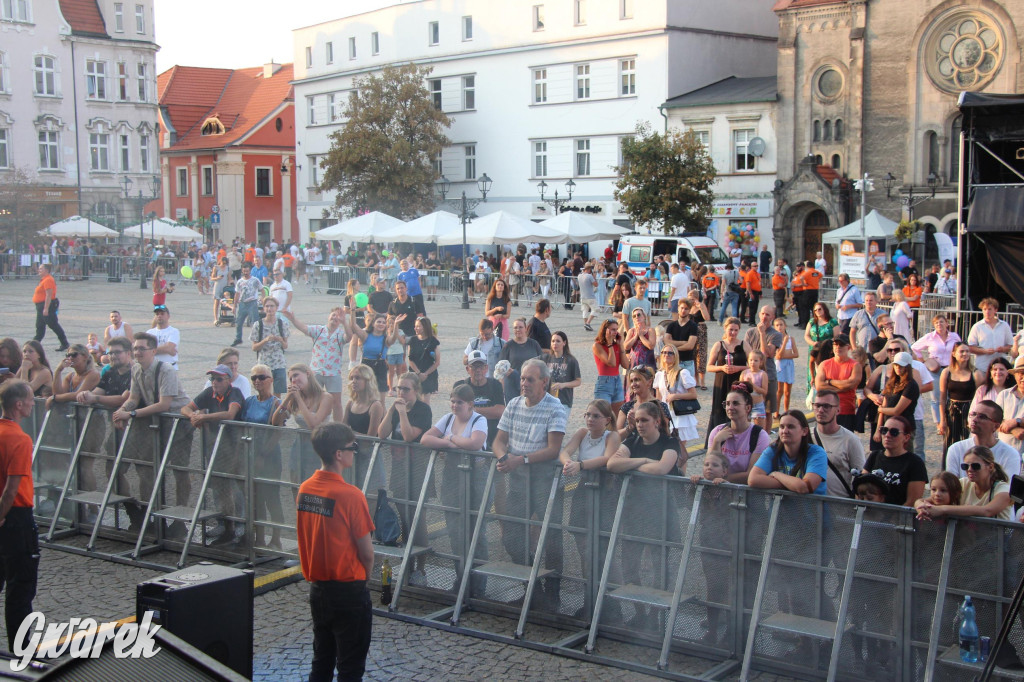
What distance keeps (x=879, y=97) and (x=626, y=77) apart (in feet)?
37.3

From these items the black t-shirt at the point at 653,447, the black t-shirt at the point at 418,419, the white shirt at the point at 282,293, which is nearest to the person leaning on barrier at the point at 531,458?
the black t-shirt at the point at 653,447

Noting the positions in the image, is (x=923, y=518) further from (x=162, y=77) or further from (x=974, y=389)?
(x=162, y=77)

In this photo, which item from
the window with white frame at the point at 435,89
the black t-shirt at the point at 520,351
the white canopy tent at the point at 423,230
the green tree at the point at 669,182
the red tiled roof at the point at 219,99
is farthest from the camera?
the red tiled roof at the point at 219,99

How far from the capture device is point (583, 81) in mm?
48531

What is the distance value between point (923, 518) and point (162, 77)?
76696 mm

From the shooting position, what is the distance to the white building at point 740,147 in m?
42.7

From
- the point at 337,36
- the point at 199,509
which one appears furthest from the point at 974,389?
the point at 337,36

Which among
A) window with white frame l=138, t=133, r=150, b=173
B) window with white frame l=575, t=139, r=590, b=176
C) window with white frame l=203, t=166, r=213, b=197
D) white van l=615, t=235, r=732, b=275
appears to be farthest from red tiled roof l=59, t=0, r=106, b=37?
white van l=615, t=235, r=732, b=275

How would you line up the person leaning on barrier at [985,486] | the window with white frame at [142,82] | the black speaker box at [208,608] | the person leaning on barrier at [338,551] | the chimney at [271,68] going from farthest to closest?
the chimney at [271,68] < the window with white frame at [142,82] < the person leaning on barrier at [985,486] < the person leaning on barrier at [338,551] < the black speaker box at [208,608]

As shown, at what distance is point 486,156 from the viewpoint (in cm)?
5253

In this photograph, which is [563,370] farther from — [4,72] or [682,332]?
[4,72]

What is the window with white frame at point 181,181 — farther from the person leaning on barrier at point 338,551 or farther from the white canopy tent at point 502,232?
the person leaning on barrier at point 338,551

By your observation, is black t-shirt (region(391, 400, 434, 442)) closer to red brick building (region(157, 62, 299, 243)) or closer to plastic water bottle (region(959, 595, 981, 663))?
plastic water bottle (region(959, 595, 981, 663))

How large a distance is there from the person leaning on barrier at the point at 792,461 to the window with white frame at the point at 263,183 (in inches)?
2480
